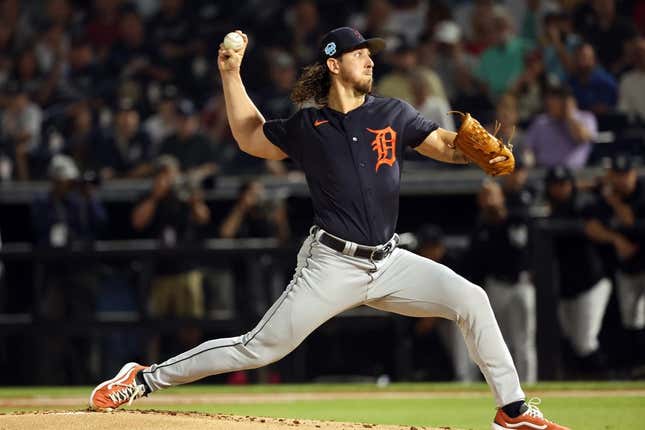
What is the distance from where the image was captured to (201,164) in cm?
1177

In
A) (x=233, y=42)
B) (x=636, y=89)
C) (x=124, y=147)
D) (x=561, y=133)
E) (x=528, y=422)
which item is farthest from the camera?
(x=124, y=147)

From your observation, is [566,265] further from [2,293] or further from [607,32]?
[2,293]

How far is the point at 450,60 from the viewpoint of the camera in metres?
12.1

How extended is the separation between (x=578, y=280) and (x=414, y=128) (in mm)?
5046

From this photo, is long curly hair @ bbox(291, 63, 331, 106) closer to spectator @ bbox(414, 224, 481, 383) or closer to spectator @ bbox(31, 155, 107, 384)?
spectator @ bbox(414, 224, 481, 383)

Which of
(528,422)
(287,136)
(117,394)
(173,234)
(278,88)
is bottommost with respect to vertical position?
(528,422)

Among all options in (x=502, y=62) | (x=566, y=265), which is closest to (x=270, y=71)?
(x=502, y=62)

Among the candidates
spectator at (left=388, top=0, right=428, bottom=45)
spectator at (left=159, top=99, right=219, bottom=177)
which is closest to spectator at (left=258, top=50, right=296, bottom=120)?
spectator at (left=159, top=99, right=219, bottom=177)

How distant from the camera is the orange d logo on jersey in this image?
518cm

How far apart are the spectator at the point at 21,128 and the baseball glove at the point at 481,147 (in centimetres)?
803

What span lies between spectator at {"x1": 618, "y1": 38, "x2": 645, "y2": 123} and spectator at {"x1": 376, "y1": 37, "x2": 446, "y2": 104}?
1.75 metres

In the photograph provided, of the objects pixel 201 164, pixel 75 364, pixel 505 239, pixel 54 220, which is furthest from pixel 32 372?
pixel 505 239

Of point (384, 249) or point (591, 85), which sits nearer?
point (384, 249)

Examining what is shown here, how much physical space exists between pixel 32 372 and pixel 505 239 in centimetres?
439
